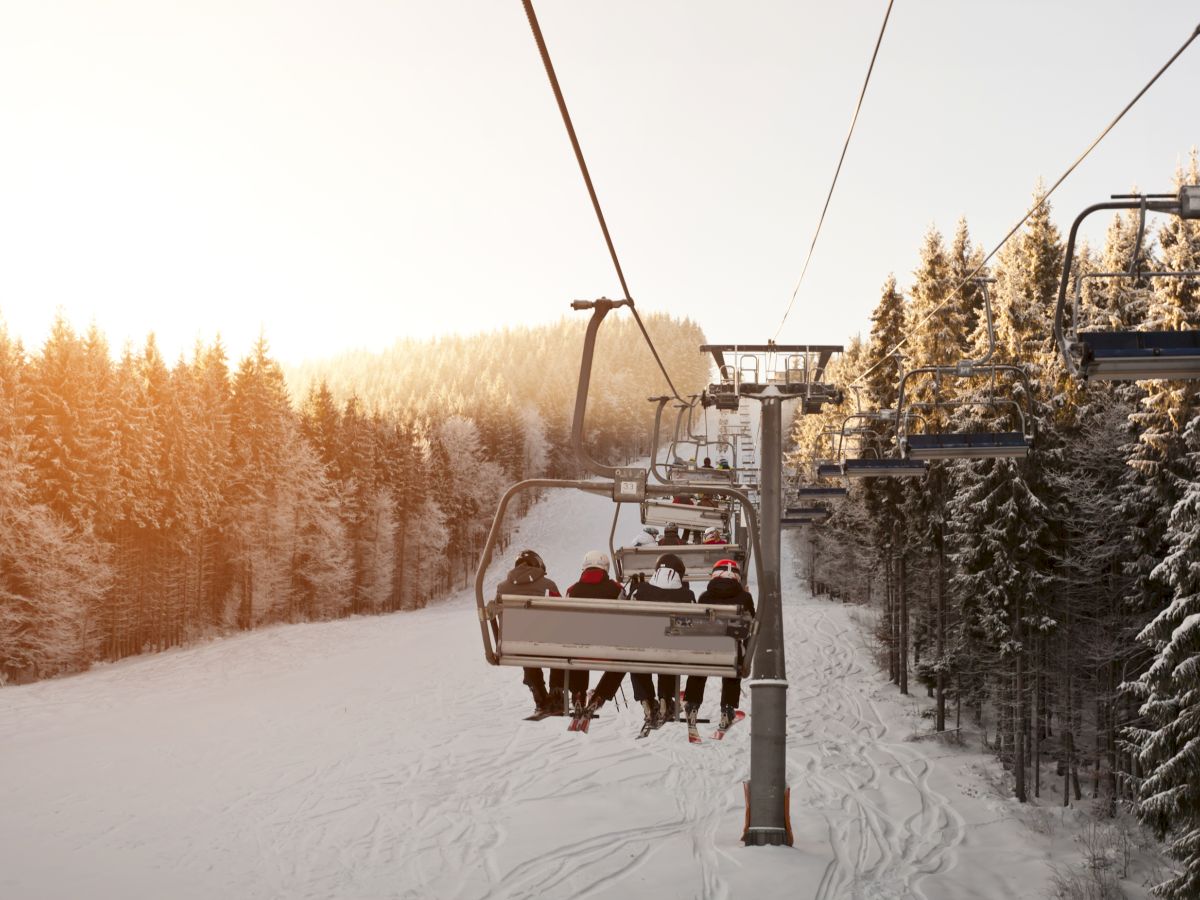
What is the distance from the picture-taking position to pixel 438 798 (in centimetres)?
2283

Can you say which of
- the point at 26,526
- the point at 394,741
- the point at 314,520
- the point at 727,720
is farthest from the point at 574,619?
the point at 314,520

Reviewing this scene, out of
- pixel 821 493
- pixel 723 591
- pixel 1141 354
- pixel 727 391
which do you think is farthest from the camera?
pixel 821 493

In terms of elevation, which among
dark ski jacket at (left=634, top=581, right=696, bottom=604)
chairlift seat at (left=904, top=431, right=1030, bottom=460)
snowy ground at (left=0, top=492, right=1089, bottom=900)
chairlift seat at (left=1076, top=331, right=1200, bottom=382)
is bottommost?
snowy ground at (left=0, top=492, right=1089, bottom=900)

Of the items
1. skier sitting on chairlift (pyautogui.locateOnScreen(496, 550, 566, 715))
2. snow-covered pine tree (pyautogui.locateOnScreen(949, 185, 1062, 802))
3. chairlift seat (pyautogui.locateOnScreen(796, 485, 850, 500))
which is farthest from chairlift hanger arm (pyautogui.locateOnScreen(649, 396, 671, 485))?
snow-covered pine tree (pyautogui.locateOnScreen(949, 185, 1062, 802))

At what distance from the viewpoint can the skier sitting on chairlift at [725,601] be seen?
10.0 meters

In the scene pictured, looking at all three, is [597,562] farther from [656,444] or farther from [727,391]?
[727,391]

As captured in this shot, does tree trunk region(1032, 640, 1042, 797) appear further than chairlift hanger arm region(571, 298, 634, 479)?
Yes

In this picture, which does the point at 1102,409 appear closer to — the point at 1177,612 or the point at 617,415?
the point at 1177,612

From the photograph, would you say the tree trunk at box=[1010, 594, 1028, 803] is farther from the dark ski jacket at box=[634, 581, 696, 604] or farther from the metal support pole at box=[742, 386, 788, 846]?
the dark ski jacket at box=[634, 581, 696, 604]

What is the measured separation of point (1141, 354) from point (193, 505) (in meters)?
43.6

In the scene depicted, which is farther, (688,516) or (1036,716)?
(1036,716)

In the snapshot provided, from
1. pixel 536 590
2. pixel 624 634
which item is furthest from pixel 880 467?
pixel 624 634

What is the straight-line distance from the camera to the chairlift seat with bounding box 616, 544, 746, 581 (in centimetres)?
1505

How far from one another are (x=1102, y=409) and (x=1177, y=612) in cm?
1188
